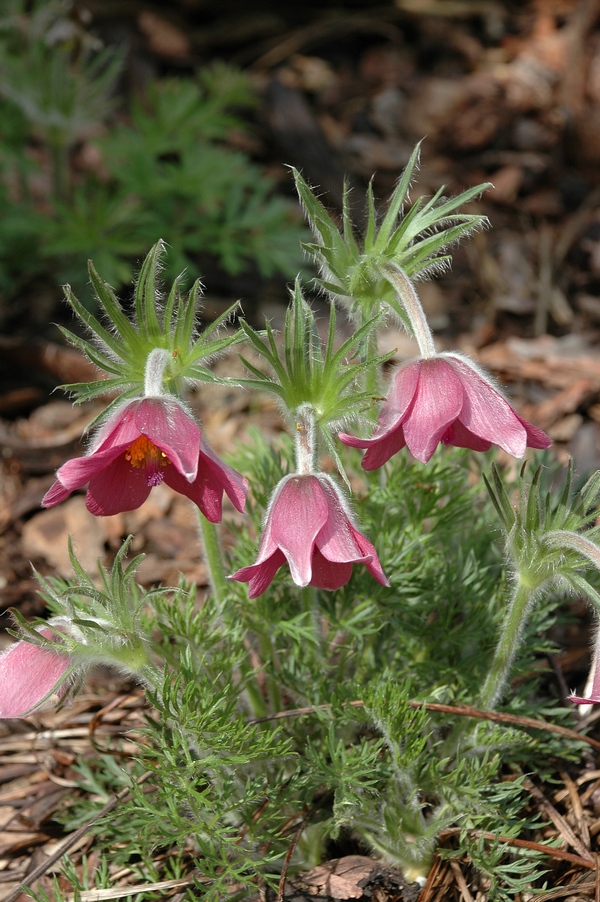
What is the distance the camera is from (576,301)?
3.62m

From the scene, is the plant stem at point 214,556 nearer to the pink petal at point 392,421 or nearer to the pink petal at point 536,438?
the pink petal at point 392,421

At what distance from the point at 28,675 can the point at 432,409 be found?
0.76m

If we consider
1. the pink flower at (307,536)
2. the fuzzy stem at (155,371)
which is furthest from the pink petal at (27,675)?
the fuzzy stem at (155,371)

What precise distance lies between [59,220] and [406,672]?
90.4 inches

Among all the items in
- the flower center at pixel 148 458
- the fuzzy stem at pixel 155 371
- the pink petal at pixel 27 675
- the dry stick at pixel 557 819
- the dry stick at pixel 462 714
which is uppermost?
the fuzzy stem at pixel 155 371

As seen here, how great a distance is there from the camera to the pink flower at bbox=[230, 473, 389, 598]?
1307mm

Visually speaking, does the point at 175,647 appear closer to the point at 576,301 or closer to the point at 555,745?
the point at 555,745

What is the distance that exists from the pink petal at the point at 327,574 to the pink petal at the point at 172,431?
0.26 m

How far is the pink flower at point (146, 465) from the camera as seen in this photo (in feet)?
4.28

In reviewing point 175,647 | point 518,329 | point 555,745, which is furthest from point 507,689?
point 518,329

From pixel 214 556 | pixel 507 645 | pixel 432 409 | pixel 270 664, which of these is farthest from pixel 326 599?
pixel 432 409

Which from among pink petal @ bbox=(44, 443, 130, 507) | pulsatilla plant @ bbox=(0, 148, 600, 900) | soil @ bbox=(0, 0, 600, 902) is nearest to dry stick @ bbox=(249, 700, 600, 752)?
pulsatilla plant @ bbox=(0, 148, 600, 900)

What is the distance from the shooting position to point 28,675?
140cm

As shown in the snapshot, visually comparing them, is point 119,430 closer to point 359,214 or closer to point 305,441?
point 305,441
